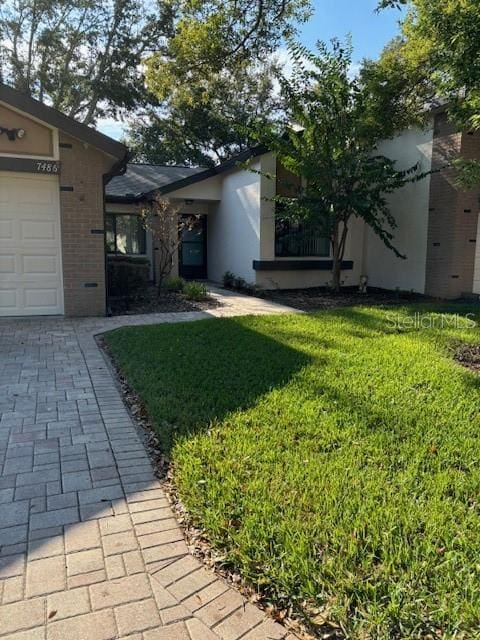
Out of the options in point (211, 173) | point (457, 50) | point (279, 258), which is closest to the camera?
point (457, 50)

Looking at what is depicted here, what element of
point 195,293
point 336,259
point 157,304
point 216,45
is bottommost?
point 157,304

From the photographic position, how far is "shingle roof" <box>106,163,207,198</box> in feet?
47.6

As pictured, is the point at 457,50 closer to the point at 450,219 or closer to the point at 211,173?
the point at 450,219

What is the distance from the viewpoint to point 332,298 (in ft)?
38.1

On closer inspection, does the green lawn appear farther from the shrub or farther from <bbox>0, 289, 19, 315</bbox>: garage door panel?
the shrub

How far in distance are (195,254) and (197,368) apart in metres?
11.7

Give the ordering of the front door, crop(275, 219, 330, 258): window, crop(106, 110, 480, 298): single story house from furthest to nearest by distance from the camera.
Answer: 1. the front door
2. crop(275, 219, 330, 258): window
3. crop(106, 110, 480, 298): single story house

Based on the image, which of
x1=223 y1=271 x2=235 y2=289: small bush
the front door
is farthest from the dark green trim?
the front door

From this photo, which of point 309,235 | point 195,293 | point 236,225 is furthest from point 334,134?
point 195,293

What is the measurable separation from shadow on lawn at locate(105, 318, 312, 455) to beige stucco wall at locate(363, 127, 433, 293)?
6.53m

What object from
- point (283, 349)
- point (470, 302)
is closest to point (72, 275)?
point (283, 349)

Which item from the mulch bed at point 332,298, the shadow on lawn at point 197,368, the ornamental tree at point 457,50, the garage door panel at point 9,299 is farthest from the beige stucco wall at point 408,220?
the garage door panel at point 9,299

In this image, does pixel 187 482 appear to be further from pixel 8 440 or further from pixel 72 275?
pixel 72 275

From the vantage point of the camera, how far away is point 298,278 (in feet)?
43.2
